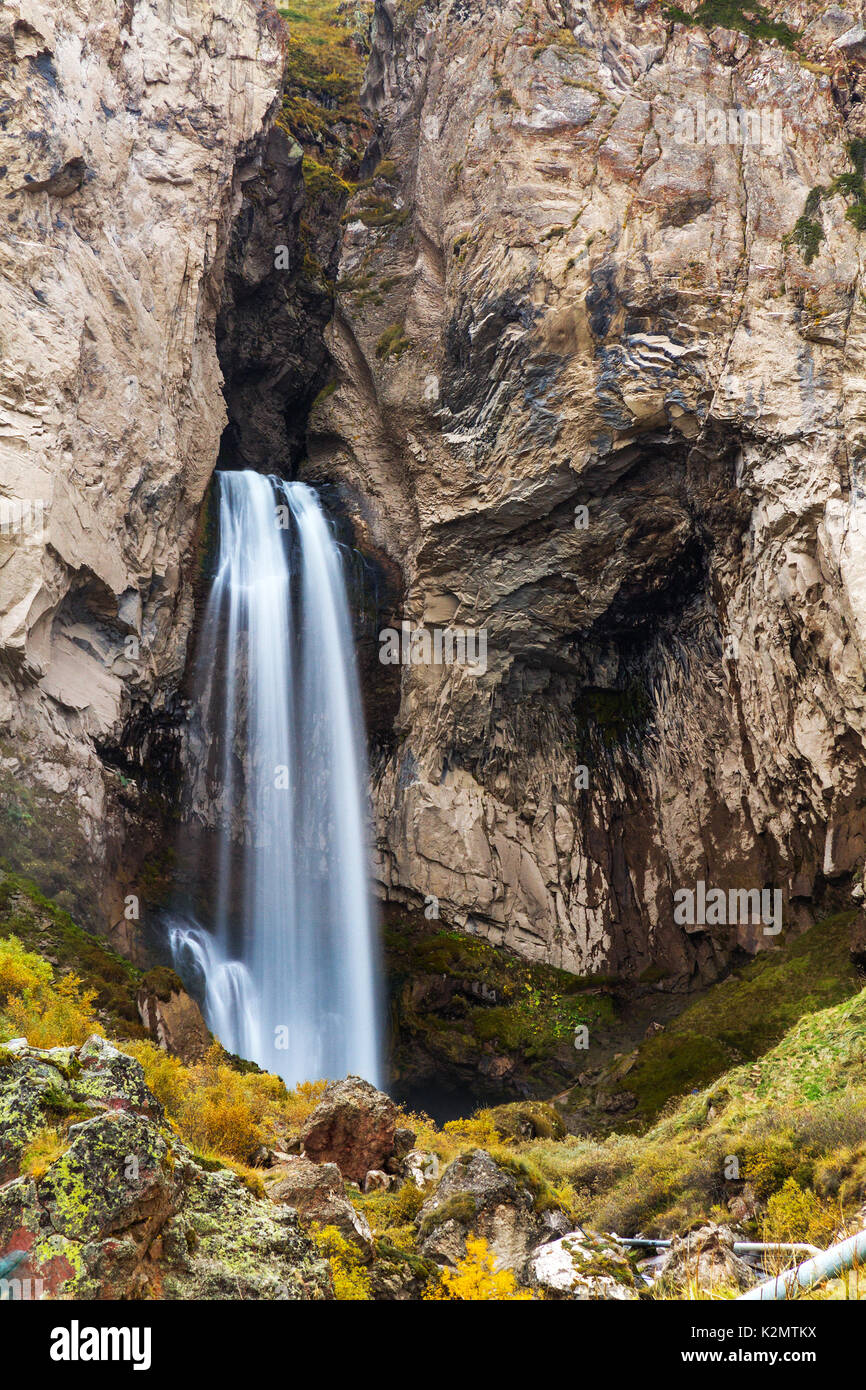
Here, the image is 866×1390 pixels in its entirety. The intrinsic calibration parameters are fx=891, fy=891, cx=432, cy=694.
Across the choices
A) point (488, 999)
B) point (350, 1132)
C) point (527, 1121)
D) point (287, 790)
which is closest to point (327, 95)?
point (287, 790)

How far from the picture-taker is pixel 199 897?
26.9m

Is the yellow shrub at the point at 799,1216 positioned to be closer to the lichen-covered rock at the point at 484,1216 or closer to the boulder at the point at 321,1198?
the lichen-covered rock at the point at 484,1216

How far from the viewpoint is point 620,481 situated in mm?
28281

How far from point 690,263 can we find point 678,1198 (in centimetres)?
2540

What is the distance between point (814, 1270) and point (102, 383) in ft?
89.4

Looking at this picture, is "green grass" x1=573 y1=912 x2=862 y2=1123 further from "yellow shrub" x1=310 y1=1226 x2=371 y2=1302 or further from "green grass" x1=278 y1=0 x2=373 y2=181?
"green grass" x1=278 y1=0 x2=373 y2=181

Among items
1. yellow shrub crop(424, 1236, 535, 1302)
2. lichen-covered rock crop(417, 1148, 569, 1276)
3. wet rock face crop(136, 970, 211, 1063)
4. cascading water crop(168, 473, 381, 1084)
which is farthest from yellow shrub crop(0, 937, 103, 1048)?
cascading water crop(168, 473, 381, 1084)

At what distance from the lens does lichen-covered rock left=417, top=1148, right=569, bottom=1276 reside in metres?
9.23

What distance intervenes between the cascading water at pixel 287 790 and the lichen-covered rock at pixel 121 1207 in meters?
19.6

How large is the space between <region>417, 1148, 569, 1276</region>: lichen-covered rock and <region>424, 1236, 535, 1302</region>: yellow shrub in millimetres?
248

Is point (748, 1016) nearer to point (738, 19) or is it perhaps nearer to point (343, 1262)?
point (343, 1262)

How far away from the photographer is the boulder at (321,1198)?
8.23 metres

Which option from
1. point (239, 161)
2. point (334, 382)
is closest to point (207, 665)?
point (334, 382)

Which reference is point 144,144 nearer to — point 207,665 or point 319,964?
point 207,665
